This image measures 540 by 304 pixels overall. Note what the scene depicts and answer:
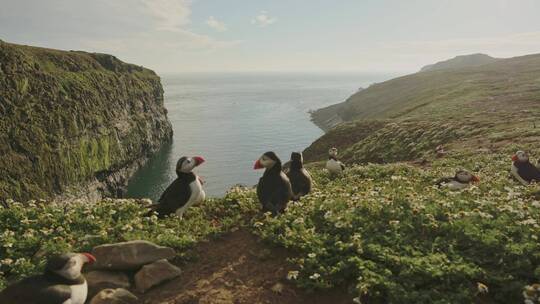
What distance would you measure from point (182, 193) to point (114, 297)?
16.2 ft

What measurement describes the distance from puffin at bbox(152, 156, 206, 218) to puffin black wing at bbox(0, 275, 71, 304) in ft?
18.5

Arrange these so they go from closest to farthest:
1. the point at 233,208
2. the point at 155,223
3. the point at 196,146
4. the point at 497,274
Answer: the point at 497,274 < the point at 155,223 < the point at 233,208 < the point at 196,146

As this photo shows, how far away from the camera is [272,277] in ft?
32.6

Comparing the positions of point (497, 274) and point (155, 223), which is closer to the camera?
point (497, 274)

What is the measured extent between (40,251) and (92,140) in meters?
78.1

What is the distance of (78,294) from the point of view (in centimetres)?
833

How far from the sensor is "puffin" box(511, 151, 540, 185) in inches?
675

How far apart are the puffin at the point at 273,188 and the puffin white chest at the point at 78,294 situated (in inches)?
239

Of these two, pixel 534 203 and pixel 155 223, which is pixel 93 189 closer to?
pixel 155 223

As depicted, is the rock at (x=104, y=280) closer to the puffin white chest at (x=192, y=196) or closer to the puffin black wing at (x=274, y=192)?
the puffin white chest at (x=192, y=196)

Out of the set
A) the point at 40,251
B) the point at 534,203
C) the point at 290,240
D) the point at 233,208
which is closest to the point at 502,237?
the point at 534,203

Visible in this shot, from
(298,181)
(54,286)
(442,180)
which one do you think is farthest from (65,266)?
(442,180)

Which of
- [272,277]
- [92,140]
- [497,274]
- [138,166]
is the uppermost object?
[497,274]

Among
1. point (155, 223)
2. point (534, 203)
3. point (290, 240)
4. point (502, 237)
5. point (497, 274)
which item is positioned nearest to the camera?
point (497, 274)
